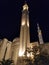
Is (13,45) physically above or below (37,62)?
above

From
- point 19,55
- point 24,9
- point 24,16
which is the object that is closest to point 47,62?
point 19,55

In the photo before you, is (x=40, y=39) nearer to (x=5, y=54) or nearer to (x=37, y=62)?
(x=5, y=54)

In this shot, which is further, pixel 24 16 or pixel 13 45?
pixel 24 16

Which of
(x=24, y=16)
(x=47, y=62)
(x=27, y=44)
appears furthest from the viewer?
(x=24, y=16)

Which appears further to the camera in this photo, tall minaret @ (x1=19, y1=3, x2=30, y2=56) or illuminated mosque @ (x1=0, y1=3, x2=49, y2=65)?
tall minaret @ (x1=19, y1=3, x2=30, y2=56)

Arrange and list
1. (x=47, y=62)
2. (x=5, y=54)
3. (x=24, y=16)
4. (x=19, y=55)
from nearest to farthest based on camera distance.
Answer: (x=47, y=62)
(x=19, y=55)
(x=5, y=54)
(x=24, y=16)

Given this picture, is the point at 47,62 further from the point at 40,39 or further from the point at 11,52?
the point at 40,39

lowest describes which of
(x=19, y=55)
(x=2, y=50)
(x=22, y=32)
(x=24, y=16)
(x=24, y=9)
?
(x=19, y=55)

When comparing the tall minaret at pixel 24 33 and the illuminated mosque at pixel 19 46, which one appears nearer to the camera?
the illuminated mosque at pixel 19 46

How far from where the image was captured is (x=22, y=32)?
40.3m

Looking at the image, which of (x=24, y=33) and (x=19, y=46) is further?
(x=24, y=33)

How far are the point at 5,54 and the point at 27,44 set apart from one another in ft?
20.7

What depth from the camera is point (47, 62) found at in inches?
883

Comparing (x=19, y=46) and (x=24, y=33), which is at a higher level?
(x=24, y=33)
